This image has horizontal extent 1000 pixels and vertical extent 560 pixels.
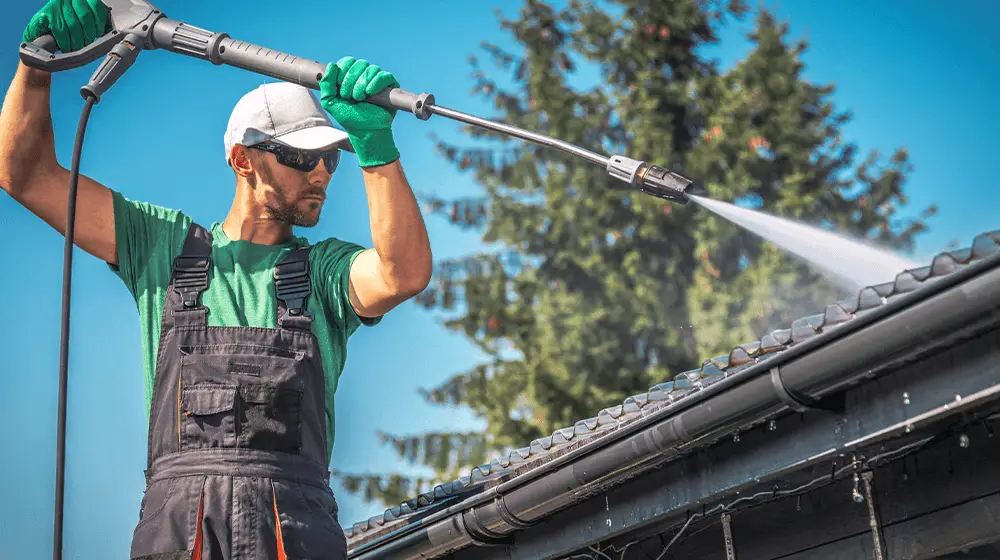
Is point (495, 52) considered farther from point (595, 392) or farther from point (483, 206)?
point (595, 392)

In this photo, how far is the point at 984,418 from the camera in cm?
326

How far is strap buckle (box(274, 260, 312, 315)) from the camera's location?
3.36m

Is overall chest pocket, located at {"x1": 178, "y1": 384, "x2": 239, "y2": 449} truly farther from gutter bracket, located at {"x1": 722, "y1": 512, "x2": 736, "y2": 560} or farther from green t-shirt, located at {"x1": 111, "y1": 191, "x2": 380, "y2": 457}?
A: gutter bracket, located at {"x1": 722, "y1": 512, "x2": 736, "y2": 560}

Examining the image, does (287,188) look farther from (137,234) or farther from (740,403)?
(740,403)

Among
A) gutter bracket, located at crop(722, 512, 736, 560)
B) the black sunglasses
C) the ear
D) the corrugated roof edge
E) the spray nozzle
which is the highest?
the ear

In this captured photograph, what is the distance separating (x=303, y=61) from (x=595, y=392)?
1093 centimetres

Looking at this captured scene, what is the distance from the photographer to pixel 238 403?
10.3 ft

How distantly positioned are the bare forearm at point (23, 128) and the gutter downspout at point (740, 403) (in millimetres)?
2011

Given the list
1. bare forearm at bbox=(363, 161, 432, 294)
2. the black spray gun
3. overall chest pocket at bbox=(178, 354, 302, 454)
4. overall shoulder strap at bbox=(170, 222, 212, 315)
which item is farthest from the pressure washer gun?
overall chest pocket at bbox=(178, 354, 302, 454)

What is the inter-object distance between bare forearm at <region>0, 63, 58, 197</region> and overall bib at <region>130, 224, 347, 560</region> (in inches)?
25.6

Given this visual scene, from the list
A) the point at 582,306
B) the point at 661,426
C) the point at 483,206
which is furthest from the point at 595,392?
the point at 661,426

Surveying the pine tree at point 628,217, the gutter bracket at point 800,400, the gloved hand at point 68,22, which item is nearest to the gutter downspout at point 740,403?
the gutter bracket at point 800,400

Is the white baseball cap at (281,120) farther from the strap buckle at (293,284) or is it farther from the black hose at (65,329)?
the black hose at (65,329)

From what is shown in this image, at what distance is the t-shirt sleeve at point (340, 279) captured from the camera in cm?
342
